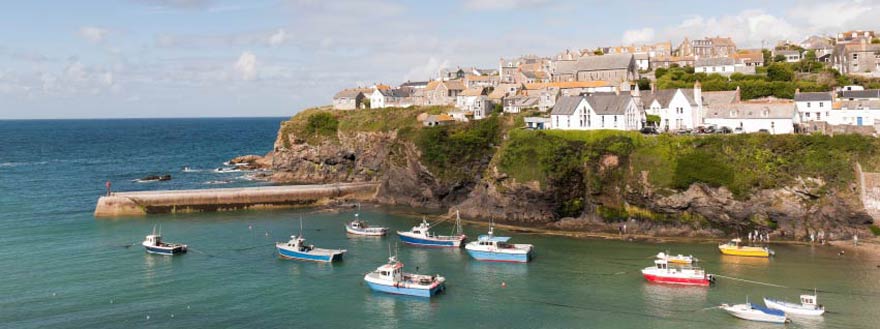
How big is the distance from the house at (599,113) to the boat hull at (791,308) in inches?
1212

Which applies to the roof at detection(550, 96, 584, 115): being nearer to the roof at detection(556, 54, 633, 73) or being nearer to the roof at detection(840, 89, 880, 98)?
the roof at detection(556, 54, 633, 73)

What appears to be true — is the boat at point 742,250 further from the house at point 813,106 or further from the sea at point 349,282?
the house at point 813,106

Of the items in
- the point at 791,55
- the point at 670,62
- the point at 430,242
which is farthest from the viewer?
the point at 670,62

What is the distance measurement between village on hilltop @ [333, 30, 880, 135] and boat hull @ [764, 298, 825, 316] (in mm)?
28265

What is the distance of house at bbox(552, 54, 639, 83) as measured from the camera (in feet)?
297

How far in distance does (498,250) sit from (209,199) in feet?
120

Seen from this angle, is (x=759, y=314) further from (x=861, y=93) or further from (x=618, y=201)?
(x=861, y=93)

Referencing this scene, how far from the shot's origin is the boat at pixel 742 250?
160ft

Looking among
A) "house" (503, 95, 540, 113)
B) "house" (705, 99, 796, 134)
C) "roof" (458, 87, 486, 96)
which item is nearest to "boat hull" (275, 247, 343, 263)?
"house" (503, 95, 540, 113)

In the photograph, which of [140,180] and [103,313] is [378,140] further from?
[103,313]

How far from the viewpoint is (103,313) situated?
38.4 meters

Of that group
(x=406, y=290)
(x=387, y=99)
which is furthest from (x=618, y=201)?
(x=387, y=99)

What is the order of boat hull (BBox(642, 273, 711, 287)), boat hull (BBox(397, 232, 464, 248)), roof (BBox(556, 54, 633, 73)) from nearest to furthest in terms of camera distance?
boat hull (BBox(642, 273, 711, 287))
boat hull (BBox(397, 232, 464, 248))
roof (BBox(556, 54, 633, 73))

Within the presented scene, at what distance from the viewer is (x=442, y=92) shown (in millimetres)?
101500
